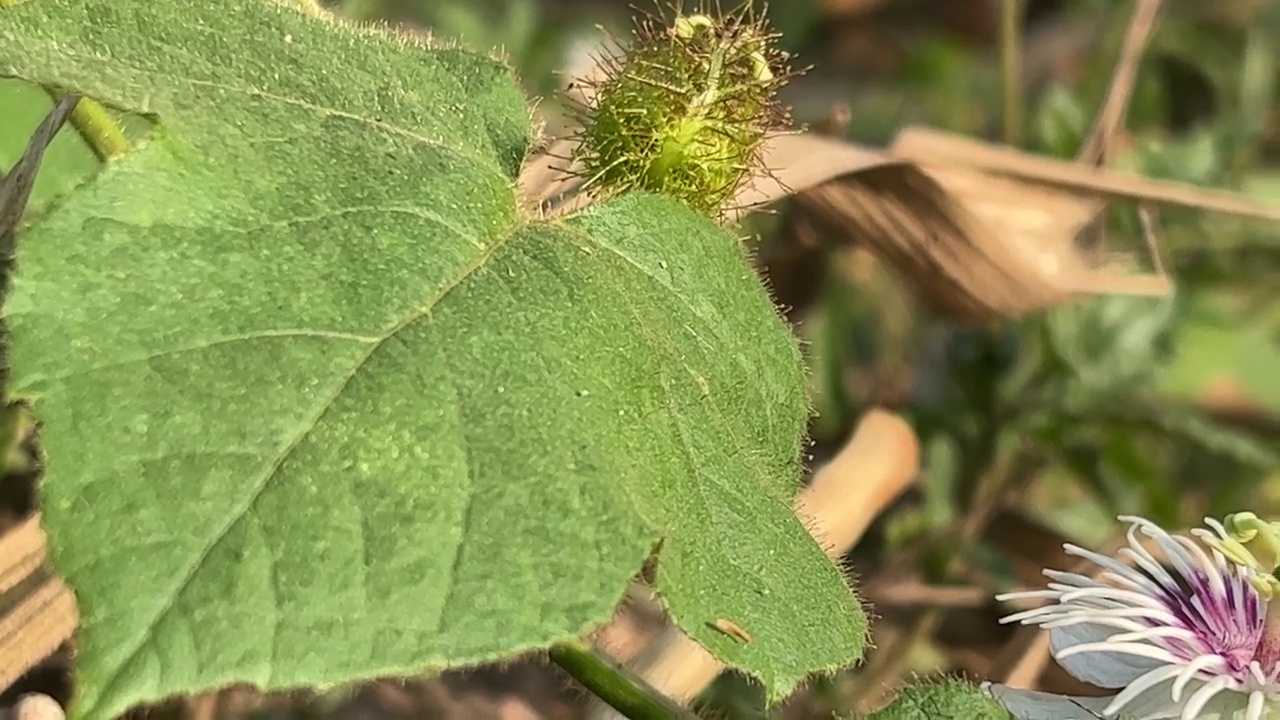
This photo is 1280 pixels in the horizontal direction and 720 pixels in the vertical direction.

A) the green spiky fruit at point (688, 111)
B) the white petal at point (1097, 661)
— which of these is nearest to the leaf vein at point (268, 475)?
the green spiky fruit at point (688, 111)

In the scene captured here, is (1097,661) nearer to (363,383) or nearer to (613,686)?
(613,686)

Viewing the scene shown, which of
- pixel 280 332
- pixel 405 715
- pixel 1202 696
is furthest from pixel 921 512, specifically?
pixel 280 332

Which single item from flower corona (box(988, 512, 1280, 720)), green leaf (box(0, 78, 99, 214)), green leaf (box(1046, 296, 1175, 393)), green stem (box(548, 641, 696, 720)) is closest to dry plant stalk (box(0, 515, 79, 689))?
green leaf (box(0, 78, 99, 214))

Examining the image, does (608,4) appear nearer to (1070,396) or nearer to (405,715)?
(1070,396)

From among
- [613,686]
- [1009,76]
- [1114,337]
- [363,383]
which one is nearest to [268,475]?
[363,383]

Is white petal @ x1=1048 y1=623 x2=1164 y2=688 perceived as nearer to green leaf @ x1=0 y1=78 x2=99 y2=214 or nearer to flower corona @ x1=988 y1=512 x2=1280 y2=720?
flower corona @ x1=988 y1=512 x2=1280 y2=720
